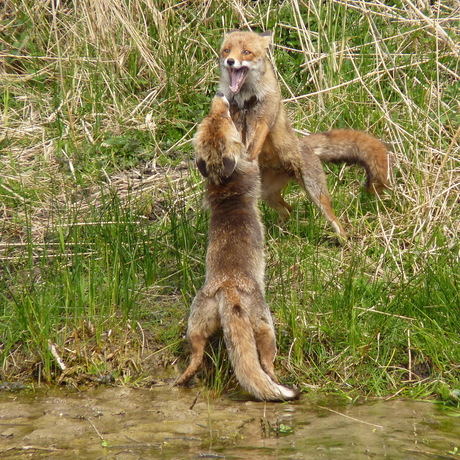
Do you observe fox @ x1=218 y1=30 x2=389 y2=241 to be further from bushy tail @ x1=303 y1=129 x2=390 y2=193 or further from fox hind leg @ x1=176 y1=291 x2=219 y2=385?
fox hind leg @ x1=176 y1=291 x2=219 y2=385

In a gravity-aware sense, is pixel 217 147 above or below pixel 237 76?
below

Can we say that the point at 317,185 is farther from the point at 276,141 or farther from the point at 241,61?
the point at 241,61

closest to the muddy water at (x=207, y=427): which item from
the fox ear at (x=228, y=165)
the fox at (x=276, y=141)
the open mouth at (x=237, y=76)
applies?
the fox ear at (x=228, y=165)

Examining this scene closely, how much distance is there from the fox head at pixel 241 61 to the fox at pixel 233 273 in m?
0.81

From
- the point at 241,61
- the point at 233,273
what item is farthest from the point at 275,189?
the point at 233,273

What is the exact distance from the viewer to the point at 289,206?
7895 millimetres

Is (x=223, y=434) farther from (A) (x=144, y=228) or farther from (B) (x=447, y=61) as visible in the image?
(B) (x=447, y=61)

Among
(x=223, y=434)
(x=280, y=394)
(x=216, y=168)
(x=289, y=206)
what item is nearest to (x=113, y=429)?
(x=223, y=434)

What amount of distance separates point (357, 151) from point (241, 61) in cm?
148

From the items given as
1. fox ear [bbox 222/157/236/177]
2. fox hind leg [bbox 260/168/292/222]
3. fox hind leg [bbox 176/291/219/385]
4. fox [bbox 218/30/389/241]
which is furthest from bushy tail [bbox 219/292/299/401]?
fox hind leg [bbox 260/168/292/222]

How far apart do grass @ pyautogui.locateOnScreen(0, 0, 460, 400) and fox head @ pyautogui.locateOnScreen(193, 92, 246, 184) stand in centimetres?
80

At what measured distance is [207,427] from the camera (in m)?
5.09

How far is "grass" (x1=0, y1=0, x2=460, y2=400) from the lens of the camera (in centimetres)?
595

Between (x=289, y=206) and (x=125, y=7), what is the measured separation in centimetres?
347
